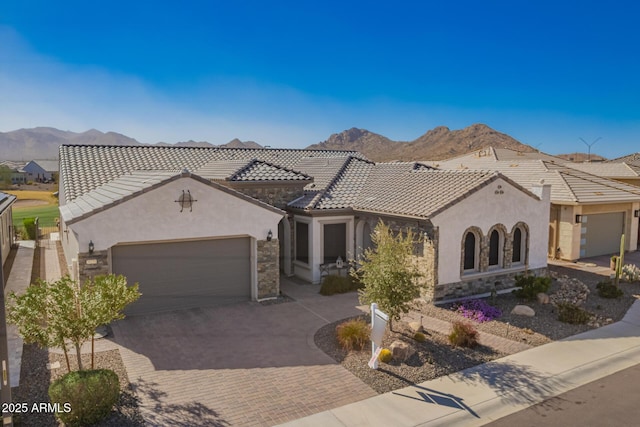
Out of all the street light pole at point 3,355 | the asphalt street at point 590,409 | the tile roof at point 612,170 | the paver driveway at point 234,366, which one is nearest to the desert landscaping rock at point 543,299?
the asphalt street at point 590,409

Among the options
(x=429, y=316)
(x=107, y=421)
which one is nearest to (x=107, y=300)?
(x=107, y=421)

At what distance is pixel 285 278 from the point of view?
20.5 metres

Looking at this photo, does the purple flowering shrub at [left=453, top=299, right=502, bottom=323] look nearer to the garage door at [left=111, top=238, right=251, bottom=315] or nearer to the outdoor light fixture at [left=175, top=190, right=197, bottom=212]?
the garage door at [left=111, top=238, right=251, bottom=315]

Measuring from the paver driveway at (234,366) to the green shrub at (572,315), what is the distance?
21.7 ft

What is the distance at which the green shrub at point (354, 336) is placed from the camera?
41.5ft

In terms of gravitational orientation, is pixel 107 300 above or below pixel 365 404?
above

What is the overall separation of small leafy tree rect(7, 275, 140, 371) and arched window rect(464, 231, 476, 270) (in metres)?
12.4

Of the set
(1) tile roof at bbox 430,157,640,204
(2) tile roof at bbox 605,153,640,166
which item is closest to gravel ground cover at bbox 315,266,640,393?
(1) tile roof at bbox 430,157,640,204

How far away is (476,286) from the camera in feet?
57.5

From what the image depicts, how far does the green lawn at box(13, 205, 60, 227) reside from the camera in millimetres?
41753

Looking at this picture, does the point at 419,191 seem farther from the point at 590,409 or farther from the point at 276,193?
the point at 590,409

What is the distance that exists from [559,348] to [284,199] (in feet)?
39.2

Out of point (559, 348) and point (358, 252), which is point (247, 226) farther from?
point (559, 348)

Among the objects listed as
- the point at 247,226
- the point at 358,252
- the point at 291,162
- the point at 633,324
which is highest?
the point at 291,162
